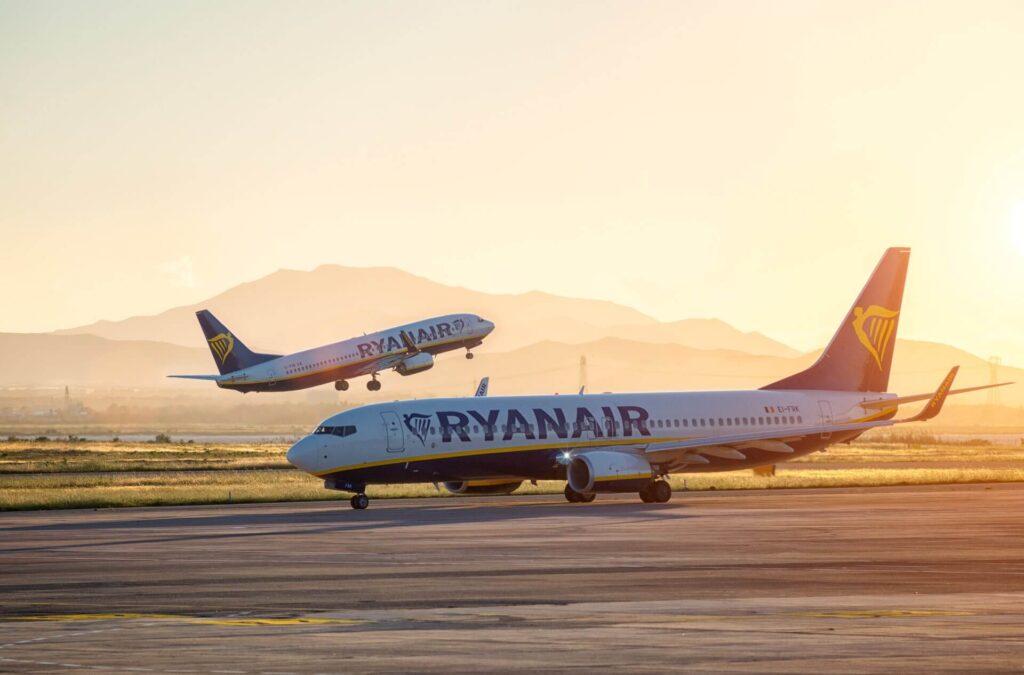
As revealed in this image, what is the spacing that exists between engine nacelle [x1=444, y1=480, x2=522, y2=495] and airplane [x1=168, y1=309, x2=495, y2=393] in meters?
43.9

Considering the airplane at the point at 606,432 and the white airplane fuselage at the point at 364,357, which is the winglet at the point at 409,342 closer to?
the white airplane fuselage at the point at 364,357

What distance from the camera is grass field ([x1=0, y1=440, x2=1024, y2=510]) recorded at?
5788cm

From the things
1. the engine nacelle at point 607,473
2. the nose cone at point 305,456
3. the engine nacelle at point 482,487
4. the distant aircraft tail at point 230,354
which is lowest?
the engine nacelle at point 482,487

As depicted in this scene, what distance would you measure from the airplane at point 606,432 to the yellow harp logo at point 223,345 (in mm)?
49578

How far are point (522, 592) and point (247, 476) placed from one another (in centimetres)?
5144

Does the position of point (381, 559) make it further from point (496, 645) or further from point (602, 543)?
point (496, 645)

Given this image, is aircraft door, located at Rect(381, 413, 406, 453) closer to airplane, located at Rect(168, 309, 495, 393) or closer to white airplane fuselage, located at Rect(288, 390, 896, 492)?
white airplane fuselage, located at Rect(288, 390, 896, 492)

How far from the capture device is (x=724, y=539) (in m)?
35.6

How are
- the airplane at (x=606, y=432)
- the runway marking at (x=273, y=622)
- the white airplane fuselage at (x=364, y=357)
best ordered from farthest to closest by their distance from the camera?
the white airplane fuselage at (x=364, y=357) < the airplane at (x=606, y=432) < the runway marking at (x=273, y=622)

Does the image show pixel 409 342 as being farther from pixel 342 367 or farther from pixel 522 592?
pixel 522 592

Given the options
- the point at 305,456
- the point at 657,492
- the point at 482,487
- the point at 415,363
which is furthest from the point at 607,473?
the point at 415,363

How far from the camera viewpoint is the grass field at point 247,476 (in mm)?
57875

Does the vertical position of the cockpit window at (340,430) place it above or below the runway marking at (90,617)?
above

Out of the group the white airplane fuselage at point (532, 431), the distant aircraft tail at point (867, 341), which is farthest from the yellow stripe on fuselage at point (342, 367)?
the white airplane fuselage at point (532, 431)
